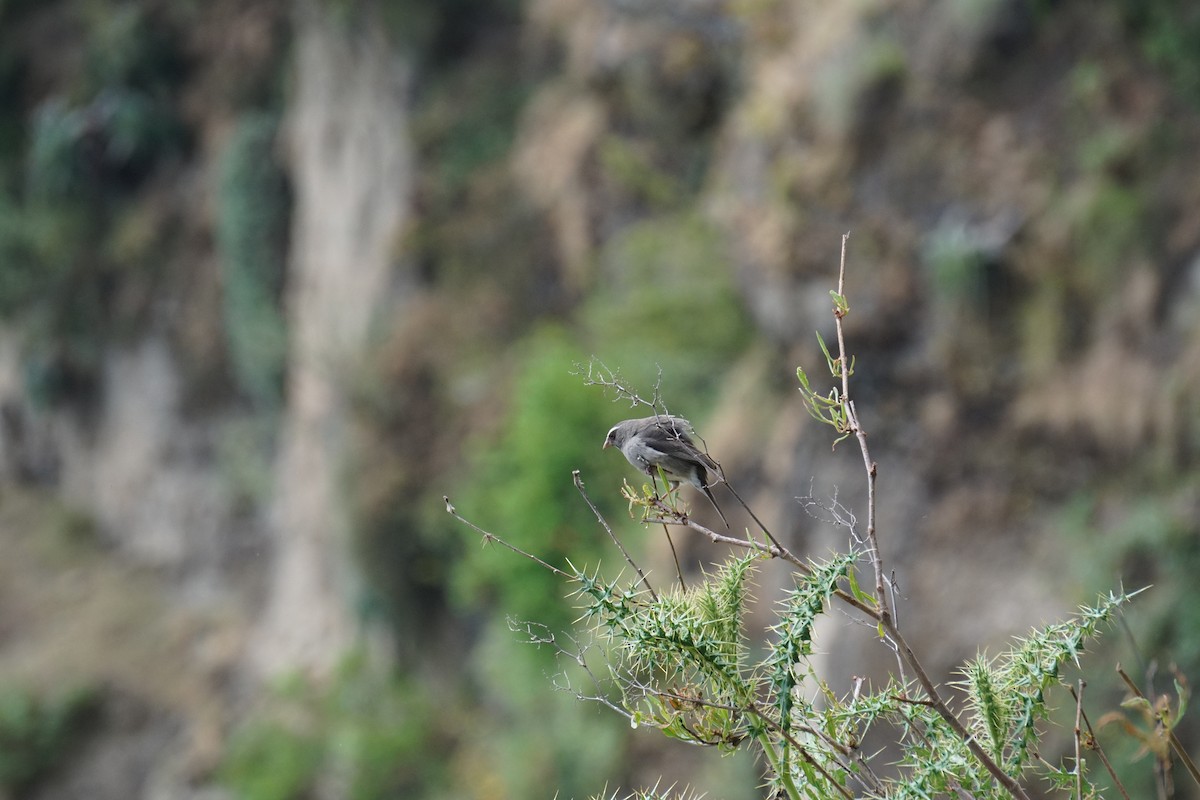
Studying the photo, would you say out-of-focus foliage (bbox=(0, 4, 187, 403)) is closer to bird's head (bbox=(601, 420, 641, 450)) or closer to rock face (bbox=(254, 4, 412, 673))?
rock face (bbox=(254, 4, 412, 673))

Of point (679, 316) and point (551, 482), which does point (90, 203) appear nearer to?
point (551, 482)

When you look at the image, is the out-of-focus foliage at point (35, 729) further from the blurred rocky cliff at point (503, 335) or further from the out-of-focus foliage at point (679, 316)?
the out-of-focus foliage at point (679, 316)

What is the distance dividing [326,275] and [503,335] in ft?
14.0

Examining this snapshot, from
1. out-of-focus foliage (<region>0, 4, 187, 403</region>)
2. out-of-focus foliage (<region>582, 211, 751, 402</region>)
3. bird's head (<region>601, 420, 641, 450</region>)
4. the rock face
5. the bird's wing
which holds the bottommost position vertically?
the bird's wing

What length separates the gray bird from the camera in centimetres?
299

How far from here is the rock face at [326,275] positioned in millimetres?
17922

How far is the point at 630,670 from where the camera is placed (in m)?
2.50

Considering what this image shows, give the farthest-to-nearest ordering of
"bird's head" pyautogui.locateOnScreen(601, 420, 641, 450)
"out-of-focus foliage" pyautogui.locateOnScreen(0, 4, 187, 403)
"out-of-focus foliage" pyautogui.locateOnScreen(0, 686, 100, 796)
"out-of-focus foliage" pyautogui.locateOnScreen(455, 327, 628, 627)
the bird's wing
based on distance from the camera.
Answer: "out-of-focus foliage" pyautogui.locateOnScreen(0, 4, 187, 403), "out-of-focus foliage" pyautogui.locateOnScreen(0, 686, 100, 796), "out-of-focus foliage" pyautogui.locateOnScreen(455, 327, 628, 627), "bird's head" pyautogui.locateOnScreen(601, 420, 641, 450), the bird's wing

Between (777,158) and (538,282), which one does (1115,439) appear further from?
(538,282)

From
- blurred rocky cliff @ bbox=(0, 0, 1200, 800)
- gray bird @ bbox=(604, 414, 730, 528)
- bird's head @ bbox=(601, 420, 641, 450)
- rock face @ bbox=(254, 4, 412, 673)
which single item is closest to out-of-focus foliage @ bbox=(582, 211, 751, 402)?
blurred rocky cliff @ bbox=(0, 0, 1200, 800)

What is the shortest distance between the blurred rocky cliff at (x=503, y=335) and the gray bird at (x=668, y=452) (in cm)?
458

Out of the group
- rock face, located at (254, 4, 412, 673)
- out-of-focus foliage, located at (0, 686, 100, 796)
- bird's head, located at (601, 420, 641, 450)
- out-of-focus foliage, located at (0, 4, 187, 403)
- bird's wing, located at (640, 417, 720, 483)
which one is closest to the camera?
bird's wing, located at (640, 417, 720, 483)

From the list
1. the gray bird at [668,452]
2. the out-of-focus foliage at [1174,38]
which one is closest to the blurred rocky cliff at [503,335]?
the out-of-focus foliage at [1174,38]

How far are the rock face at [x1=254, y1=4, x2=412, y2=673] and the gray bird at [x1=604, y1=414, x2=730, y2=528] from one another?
1424cm
